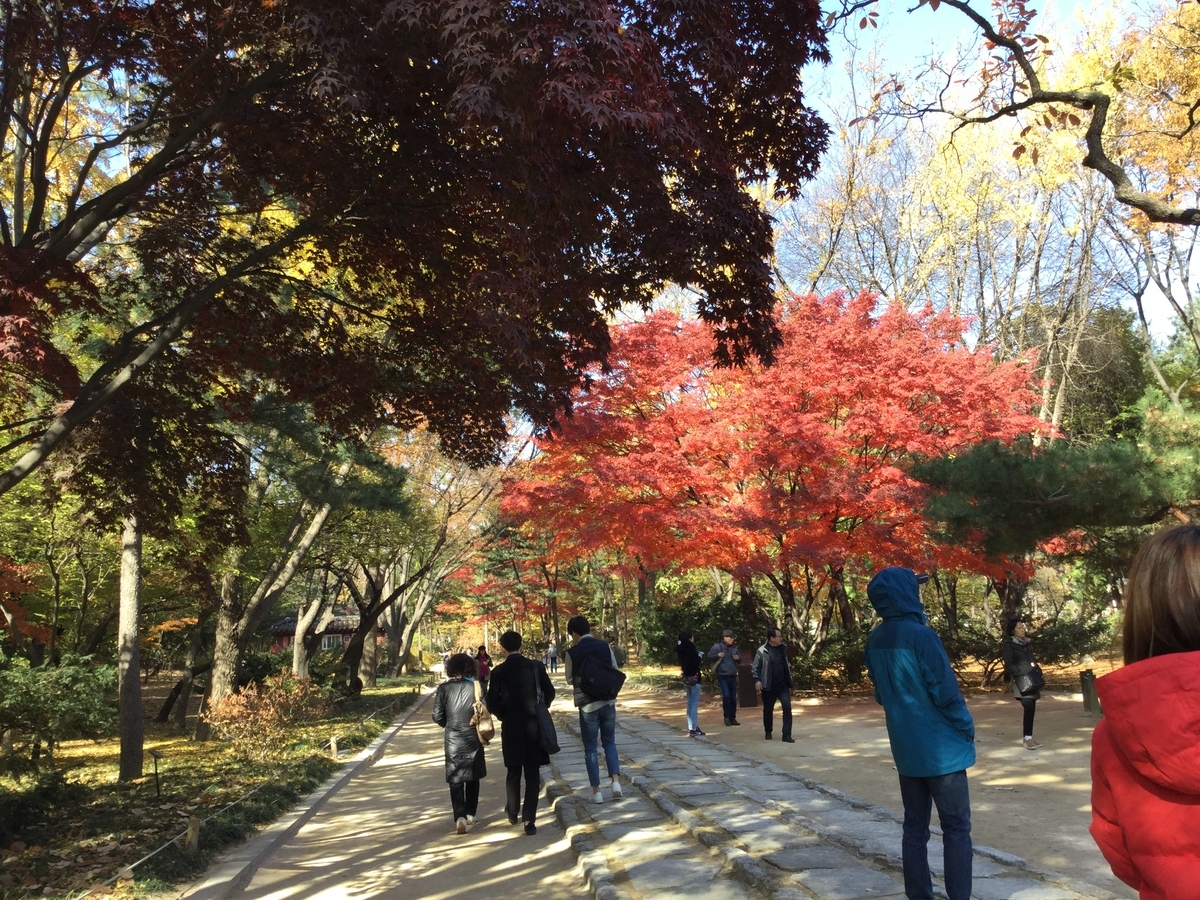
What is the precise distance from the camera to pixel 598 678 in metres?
7.43

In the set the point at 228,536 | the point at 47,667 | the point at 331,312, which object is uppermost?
the point at 331,312

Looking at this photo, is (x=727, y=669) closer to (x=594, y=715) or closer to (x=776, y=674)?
(x=776, y=674)

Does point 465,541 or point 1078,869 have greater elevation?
point 465,541

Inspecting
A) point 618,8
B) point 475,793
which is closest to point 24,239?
point 618,8

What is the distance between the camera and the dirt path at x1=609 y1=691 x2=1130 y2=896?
5.79m

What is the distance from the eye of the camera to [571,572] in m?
43.3

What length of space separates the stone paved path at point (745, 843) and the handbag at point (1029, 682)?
353 centimetres

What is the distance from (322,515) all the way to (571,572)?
2886 centimetres

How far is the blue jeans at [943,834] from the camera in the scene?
3.93m

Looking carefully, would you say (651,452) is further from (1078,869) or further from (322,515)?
(1078,869)

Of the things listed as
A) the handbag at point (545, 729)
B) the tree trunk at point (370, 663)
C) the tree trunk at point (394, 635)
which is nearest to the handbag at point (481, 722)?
the handbag at point (545, 729)

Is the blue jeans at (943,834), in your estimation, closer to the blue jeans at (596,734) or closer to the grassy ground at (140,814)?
the blue jeans at (596,734)

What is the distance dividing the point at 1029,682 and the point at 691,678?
189 inches

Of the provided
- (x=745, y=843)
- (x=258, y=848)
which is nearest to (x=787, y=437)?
(x=745, y=843)
